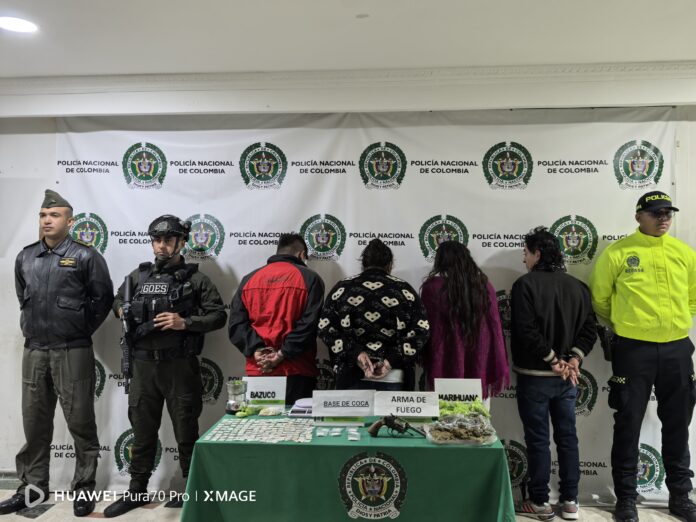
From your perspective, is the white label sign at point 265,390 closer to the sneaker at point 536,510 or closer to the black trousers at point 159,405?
the black trousers at point 159,405


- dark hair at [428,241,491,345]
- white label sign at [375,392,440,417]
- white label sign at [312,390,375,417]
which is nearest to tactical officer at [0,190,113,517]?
white label sign at [312,390,375,417]

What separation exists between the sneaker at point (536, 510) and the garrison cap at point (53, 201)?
3.51 meters

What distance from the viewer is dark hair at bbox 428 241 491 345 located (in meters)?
2.89

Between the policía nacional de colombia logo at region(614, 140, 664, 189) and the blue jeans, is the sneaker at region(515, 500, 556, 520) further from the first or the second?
the policía nacional de colombia logo at region(614, 140, 664, 189)

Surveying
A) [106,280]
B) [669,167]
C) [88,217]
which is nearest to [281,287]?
[106,280]

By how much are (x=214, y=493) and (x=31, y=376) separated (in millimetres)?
1928

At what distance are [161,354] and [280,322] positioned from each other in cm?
77

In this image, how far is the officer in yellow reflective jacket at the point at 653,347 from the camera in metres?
3.01

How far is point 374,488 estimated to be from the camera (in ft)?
6.37

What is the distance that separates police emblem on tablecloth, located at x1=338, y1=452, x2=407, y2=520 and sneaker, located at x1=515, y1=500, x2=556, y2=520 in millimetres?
1612

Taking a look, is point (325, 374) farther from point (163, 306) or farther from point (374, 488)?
point (374, 488)

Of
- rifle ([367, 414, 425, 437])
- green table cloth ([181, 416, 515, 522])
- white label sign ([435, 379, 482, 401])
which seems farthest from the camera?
white label sign ([435, 379, 482, 401])

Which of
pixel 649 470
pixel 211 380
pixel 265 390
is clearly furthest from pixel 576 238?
pixel 211 380

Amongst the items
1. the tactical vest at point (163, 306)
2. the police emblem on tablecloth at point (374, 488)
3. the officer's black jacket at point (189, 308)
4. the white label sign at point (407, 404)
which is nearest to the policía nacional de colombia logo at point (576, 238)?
the white label sign at point (407, 404)
